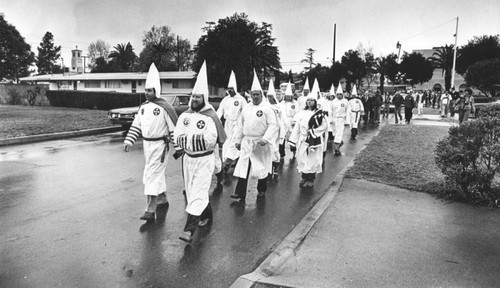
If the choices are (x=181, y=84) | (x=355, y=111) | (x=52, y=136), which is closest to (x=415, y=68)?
(x=181, y=84)

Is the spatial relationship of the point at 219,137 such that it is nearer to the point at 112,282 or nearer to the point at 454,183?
the point at 112,282

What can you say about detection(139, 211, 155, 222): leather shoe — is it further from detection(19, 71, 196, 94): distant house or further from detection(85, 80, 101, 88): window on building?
detection(85, 80, 101, 88): window on building

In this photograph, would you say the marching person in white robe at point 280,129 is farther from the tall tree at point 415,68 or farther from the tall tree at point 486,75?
the tall tree at point 415,68

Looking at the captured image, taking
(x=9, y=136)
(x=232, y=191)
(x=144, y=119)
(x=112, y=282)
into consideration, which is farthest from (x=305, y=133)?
(x=9, y=136)

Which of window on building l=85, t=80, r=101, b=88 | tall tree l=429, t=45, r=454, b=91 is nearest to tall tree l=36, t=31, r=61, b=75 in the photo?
window on building l=85, t=80, r=101, b=88

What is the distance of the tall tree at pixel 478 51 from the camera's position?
55.5 m

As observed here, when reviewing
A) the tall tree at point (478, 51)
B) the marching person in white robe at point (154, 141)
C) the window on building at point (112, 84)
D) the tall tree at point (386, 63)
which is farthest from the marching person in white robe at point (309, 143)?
the tall tree at point (478, 51)

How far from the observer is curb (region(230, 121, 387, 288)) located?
3785 mm

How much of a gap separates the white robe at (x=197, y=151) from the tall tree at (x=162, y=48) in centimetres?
6828

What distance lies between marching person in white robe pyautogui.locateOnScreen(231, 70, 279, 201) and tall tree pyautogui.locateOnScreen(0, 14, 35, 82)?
3485 cm

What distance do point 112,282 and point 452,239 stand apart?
3.88 m

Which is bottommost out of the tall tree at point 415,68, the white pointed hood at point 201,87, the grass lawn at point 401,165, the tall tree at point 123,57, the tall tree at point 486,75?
the grass lawn at point 401,165

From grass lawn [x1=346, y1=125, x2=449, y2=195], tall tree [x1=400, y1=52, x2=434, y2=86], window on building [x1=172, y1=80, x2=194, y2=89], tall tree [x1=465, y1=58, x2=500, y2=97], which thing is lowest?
grass lawn [x1=346, y1=125, x2=449, y2=195]

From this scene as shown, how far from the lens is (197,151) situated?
5.08 metres
